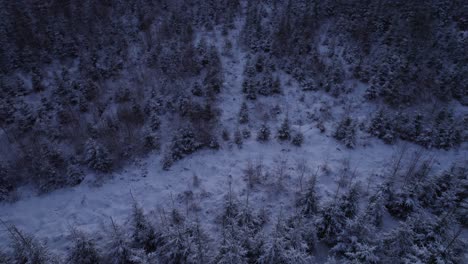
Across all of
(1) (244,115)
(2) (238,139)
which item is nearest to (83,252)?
(2) (238,139)

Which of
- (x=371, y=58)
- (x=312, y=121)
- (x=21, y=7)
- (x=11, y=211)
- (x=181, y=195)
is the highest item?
(x=21, y=7)

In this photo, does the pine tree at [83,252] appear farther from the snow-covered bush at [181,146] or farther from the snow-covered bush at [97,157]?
the snow-covered bush at [181,146]

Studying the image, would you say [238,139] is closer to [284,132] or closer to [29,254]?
[284,132]

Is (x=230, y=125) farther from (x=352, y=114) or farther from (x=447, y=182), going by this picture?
(x=447, y=182)

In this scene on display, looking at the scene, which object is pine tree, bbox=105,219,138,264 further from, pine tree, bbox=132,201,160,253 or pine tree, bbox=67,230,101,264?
pine tree, bbox=132,201,160,253

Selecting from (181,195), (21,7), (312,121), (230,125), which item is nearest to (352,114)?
(312,121)

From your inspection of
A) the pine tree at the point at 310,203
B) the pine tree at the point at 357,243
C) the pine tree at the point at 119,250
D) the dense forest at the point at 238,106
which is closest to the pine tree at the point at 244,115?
the dense forest at the point at 238,106

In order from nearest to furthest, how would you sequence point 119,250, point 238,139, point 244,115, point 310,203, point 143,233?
point 119,250, point 143,233, point 310,203, point 238,139, point 244,115

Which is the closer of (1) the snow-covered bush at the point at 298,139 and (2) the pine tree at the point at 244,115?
(1) the snow-covered bush at the point at 298,139
